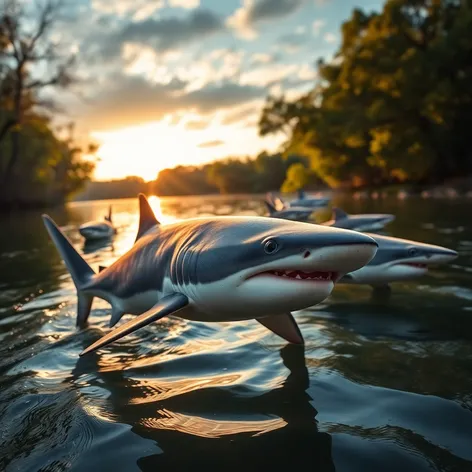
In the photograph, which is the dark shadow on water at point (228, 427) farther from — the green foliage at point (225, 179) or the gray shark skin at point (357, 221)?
the green foliage at point (225, 179)

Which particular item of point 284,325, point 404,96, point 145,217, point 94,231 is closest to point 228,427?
point 284,325

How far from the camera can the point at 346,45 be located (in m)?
51.5

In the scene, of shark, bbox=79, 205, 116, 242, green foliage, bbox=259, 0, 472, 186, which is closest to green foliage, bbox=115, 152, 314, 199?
green foliage, bbox=259, 0, 472, 186

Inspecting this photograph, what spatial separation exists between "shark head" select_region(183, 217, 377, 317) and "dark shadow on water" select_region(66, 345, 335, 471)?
0.67m

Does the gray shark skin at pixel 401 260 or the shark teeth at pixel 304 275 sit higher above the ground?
the shark teeth at pixel 304 275

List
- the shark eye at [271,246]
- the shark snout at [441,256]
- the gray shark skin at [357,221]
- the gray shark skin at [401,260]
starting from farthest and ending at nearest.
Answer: the gray shark skin at [357,221] → the gray shark skin at [401,260] → the shark snout at [441,256] → the shark eye at [271,246]

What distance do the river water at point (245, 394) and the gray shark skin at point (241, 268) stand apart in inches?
20.2

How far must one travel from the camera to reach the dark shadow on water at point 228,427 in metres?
2.60

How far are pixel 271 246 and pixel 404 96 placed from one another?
41.9 meters

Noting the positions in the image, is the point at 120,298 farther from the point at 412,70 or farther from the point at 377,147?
the point at 377,147

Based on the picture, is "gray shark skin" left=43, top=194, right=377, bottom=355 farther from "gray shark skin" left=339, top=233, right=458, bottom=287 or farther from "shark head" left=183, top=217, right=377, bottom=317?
"gray shark skin" left=339, top=233, right=458, bottom=287

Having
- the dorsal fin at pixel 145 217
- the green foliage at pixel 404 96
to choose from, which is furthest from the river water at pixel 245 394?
the green foliage at pixel 404 96

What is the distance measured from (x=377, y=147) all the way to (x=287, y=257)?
147 feet

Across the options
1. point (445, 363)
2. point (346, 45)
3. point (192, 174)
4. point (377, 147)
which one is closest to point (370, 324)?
point (445, 363)
